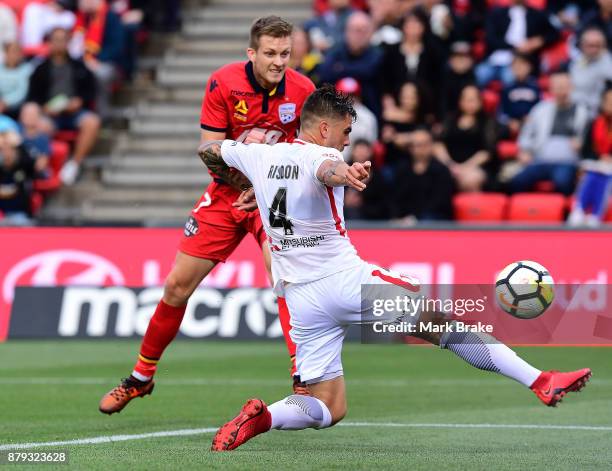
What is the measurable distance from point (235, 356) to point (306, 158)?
6751mm

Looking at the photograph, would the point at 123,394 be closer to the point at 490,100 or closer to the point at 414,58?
the point at 414,58

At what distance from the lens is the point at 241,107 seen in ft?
28.5

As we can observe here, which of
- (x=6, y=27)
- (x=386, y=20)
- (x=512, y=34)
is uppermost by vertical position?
(x=386, y=20)

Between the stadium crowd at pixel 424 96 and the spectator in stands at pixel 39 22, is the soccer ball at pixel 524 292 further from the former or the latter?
the spectator in stands at pixel 39 22

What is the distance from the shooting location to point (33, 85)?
1883 cm

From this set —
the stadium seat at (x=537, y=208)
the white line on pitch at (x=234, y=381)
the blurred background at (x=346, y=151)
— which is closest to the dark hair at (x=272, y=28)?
the white line on pitch at (x=234, y=381)

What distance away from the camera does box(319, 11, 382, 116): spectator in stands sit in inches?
687

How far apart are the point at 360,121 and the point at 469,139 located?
1.40 m

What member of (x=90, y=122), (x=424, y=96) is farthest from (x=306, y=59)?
(x=90, y=122)

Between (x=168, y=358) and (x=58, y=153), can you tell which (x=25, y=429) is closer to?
(x=168, y=358)

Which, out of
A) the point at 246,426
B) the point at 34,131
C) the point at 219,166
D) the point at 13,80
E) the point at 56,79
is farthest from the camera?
the point at 13,80

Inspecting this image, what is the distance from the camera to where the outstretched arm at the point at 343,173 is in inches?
256

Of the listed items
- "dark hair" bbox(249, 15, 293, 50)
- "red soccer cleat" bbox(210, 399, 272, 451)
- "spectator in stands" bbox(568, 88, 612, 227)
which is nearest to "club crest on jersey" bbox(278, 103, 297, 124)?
"dark hair" bbox(249, 15, 293, 50)

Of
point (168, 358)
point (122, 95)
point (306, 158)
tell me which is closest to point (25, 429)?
point (306, 158)
